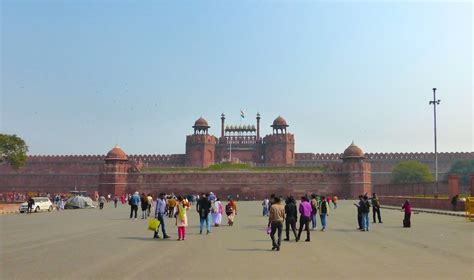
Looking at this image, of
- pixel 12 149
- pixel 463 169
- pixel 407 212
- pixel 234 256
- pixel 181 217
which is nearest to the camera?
pixel 234 256

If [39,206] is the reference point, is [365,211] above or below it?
above

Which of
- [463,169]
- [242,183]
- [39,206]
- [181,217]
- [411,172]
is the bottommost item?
[39,206]

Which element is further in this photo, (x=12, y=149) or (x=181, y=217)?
(x=12, y=149)

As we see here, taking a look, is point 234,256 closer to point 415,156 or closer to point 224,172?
point 224,172

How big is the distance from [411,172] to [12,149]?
35.4 meters

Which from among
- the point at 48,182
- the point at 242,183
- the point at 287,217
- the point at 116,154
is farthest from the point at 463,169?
the point at 287,217

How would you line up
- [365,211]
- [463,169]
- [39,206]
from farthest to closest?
1. [463,169]
2. [39,206]
3. [365,211]

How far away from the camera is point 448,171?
5622 cm

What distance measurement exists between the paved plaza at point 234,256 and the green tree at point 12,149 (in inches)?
1146

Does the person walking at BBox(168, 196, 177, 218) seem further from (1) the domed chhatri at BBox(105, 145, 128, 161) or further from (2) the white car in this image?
(1) the domed chhatri at BBox(105, 145, 128, 161)

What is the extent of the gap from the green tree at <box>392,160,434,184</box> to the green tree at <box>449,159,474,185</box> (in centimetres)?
262

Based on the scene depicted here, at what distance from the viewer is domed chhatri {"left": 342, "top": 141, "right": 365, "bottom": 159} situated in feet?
154

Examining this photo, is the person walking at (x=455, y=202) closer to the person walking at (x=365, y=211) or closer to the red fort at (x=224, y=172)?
the person walking at (x=365, y=211)

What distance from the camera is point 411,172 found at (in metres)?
51.5
